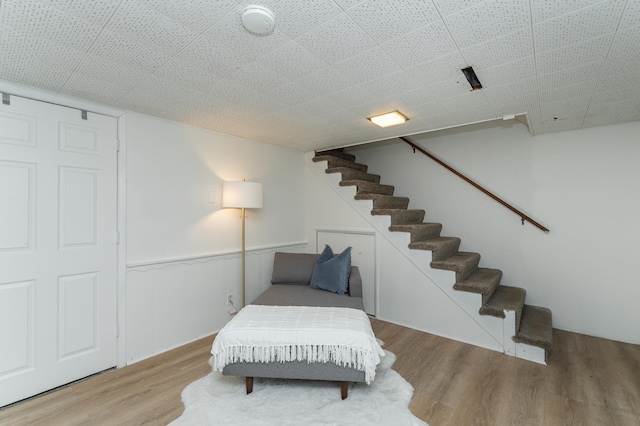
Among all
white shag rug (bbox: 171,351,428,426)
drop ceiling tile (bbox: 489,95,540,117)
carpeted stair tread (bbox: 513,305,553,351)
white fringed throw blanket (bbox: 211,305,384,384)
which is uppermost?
drop ceiling tile (bbox: 489,95,540,117)

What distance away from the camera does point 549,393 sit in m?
2.02

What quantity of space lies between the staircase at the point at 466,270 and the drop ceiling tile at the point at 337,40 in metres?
2.10

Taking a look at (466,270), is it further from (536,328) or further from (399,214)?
(399,214)

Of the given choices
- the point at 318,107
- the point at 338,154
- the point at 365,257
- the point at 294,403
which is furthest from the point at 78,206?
the point at 338,154

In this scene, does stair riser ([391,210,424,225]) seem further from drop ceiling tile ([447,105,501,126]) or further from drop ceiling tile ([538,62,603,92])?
drop ceiling tile ([538,62,603,92])

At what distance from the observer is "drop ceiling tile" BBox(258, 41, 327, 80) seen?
1.57m

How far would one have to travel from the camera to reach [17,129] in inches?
76.7

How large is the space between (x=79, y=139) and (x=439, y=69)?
2.70 m

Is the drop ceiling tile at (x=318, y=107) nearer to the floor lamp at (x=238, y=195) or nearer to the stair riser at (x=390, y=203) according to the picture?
the floor lamp at (x=238, y=195)

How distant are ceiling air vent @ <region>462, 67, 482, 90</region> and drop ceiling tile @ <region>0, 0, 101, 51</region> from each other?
6.74 ft

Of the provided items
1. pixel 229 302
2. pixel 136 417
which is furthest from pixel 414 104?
pixel 136 417

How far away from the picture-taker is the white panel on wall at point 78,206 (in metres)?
2.14

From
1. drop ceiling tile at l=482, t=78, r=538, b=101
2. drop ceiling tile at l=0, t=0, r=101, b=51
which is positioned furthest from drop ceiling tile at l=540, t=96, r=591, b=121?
drop ceiling tile at l=0, t=0, r=101, b=51

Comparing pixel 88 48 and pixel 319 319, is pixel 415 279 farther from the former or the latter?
pixel 88 48
